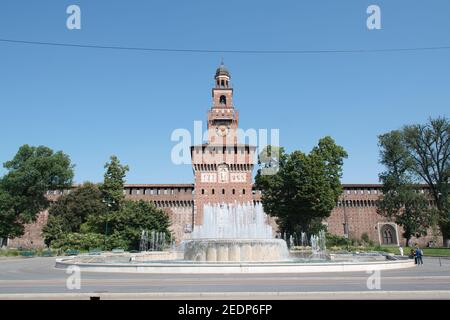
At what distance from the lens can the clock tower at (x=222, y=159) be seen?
53369 mm

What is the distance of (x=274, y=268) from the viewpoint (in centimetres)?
1385

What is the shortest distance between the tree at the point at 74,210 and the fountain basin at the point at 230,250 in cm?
3144

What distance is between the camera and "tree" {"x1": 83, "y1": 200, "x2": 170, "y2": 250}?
38875 millimetres

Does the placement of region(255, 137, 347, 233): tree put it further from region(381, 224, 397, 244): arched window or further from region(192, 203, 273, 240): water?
region(381, 224, 397, 244): arched window

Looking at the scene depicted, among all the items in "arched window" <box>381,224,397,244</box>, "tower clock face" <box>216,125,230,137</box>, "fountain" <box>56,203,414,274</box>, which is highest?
"tower clock face" <box>216,125,230,137</box>

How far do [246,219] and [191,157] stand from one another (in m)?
30.3

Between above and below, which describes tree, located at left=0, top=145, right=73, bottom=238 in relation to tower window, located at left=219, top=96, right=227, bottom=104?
below

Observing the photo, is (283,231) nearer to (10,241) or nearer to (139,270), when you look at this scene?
(139,270)

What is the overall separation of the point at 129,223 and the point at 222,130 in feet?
72.9

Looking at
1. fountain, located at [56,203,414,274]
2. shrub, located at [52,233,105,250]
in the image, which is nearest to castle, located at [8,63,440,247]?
shrub, located at [52,233,105,250]

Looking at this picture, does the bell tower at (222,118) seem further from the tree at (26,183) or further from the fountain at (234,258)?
the fountain at (234,258)

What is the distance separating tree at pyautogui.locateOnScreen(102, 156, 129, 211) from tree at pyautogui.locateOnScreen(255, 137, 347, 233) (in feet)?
52.6

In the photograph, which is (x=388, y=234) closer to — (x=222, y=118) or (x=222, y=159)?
(x=222, y=159)
